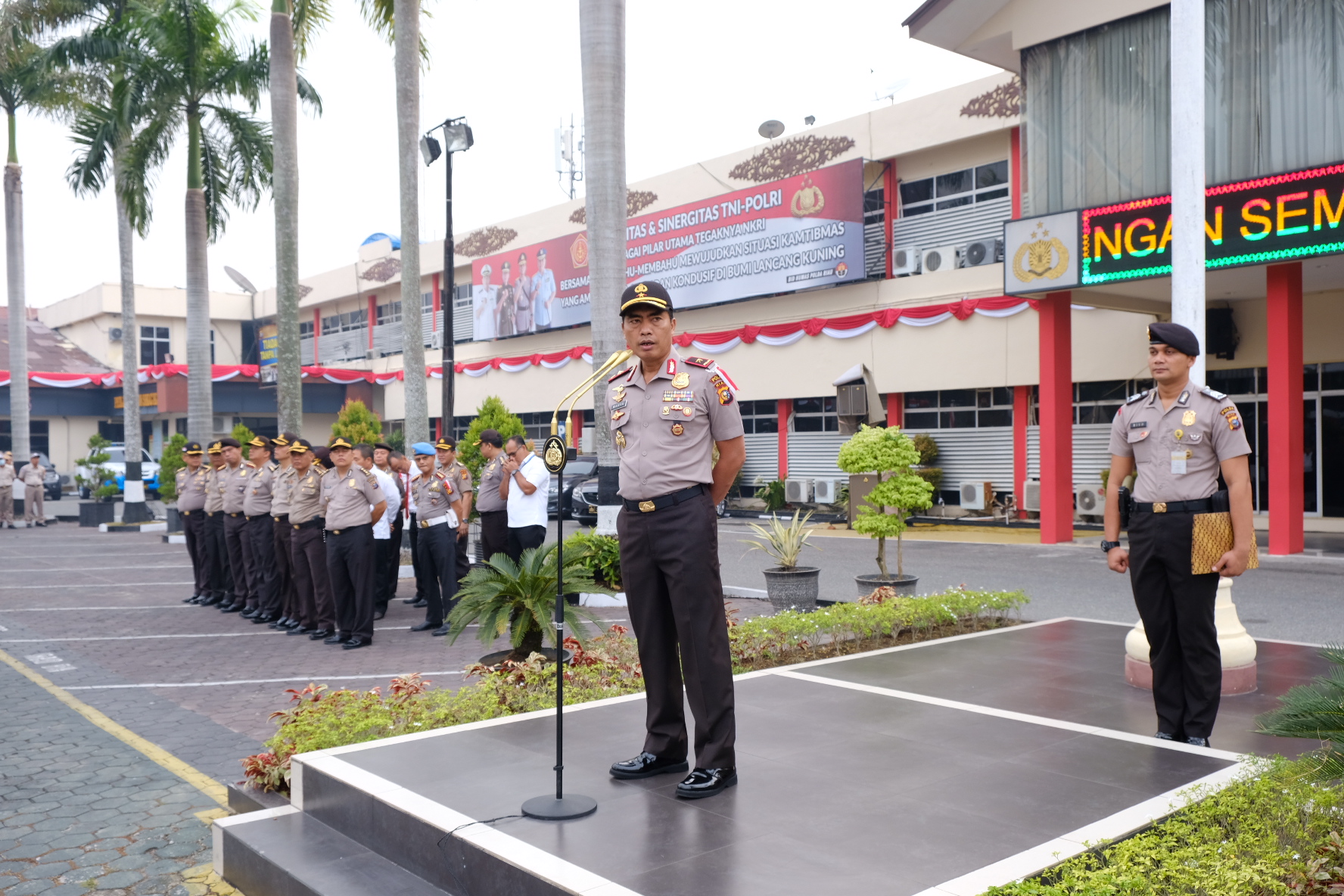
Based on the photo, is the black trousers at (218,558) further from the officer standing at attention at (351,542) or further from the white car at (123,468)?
the white car at (123,468)

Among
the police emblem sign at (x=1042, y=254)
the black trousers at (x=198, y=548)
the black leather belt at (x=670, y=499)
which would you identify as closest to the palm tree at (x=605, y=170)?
the black trousers at (x=198, y=548)

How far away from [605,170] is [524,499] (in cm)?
364

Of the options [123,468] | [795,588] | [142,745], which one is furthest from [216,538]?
[123,468]

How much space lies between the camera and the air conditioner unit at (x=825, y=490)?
24.9m

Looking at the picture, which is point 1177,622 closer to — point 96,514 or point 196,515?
point 196,515

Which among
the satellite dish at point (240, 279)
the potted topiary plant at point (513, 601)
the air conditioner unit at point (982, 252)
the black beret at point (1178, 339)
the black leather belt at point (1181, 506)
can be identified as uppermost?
the satellite dish at point (240, 279)

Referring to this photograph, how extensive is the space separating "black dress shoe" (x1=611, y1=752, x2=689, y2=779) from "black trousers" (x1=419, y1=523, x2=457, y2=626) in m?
6.43

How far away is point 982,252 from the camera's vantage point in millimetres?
21953

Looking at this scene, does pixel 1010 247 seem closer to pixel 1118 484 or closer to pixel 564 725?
pixel 1118 484

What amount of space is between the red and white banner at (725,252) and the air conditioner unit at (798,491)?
4601 millimetres

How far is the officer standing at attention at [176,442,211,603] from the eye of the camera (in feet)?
43.4

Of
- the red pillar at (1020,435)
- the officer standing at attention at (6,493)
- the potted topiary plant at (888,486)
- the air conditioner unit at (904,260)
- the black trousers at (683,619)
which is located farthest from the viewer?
the officer standing at attention at (6,493)

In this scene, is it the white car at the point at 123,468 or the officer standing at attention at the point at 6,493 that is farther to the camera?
the white car at the point at 123,468

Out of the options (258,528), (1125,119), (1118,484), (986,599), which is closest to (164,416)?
(258,528)
